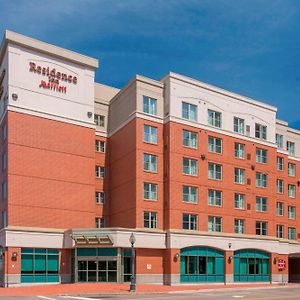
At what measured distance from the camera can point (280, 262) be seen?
178ft

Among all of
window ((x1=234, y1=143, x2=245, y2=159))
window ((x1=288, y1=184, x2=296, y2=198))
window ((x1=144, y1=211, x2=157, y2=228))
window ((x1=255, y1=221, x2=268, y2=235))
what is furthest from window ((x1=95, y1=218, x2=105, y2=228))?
window ((x1=288, y1=184, x2=296, y2=198))

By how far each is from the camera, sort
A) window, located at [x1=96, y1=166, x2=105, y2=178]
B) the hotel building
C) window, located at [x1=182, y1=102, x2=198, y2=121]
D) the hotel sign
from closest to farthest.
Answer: the hotel building, the hotel sign, window, located at [x1=182, y1=102, x2=198, y2=121], window, located at [x1=96, y1=166, x2=105, y2=178]

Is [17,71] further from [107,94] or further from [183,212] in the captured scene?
[183,212]

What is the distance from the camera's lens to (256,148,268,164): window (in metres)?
55.2

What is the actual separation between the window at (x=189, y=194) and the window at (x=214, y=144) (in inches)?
176

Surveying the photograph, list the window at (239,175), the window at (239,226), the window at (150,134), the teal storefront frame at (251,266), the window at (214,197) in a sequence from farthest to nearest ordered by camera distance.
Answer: the window at (239,175), the window at (239,226), the teal storefront frame at (251,266), the window at (214,197), the window at (150,134)

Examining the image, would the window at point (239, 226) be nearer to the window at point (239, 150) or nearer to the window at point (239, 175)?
the window at point (239, 175)

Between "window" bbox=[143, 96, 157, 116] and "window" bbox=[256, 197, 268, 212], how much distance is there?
14.7m

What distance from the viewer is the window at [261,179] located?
179ft

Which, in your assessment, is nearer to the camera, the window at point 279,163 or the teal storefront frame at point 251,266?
A: the teal storefront frame at point 251,266

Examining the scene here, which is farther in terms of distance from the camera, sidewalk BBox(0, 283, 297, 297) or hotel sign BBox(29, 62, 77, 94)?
hotel sign BBox(29, 62, 77, 94)

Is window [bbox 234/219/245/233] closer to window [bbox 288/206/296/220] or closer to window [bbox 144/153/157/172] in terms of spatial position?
window [bbox 144/153/157/172]

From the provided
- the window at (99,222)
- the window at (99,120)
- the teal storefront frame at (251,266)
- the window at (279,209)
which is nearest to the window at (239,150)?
the window at (279,209)

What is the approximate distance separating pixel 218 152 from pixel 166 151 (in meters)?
6.09
